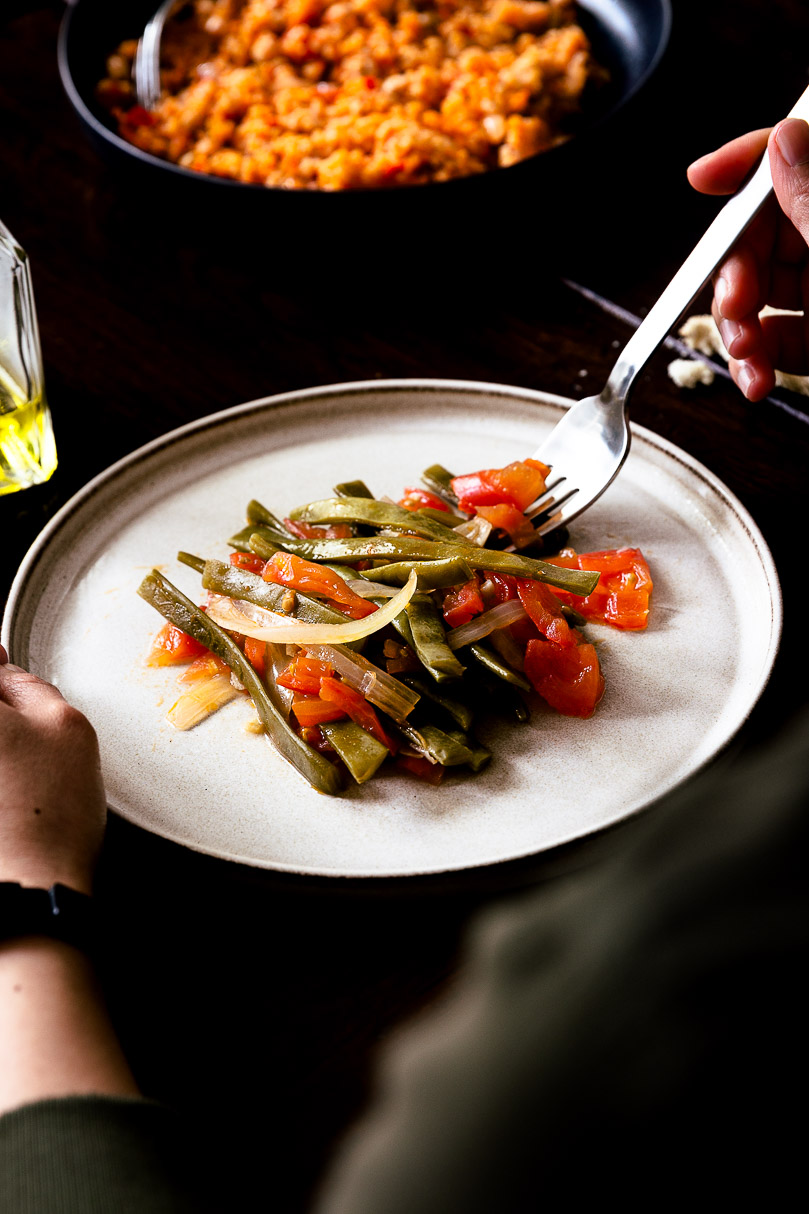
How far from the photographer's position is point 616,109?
2477 millimetres

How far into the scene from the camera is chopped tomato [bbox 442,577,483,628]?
5.27 ft

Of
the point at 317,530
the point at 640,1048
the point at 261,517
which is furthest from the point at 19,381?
the point at 640,1048

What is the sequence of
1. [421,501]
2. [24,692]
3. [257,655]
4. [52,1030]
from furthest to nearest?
[421,501]
[257,655]
[24,692]
[52,1030]

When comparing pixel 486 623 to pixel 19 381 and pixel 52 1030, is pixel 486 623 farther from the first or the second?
pixel 19 381

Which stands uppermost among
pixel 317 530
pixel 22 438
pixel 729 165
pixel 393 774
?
pixel 729 165

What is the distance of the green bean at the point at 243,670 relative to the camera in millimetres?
1452

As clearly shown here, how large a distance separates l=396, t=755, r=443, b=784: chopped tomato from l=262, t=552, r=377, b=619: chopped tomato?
0.26 m

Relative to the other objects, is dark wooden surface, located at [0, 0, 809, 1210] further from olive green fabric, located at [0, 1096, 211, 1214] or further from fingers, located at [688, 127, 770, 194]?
fingers, located at [688, 127, 770, 194]

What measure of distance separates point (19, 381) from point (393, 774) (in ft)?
3.59

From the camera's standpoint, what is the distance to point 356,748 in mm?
1453

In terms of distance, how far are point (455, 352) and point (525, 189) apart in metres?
0.39

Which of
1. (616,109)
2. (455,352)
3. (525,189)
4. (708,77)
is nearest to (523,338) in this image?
(455,352)

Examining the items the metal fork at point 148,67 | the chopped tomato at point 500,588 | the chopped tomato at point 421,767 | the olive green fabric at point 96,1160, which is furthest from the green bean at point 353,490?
the metal fork at point 148,67

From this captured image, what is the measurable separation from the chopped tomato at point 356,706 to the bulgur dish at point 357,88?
1428mm
